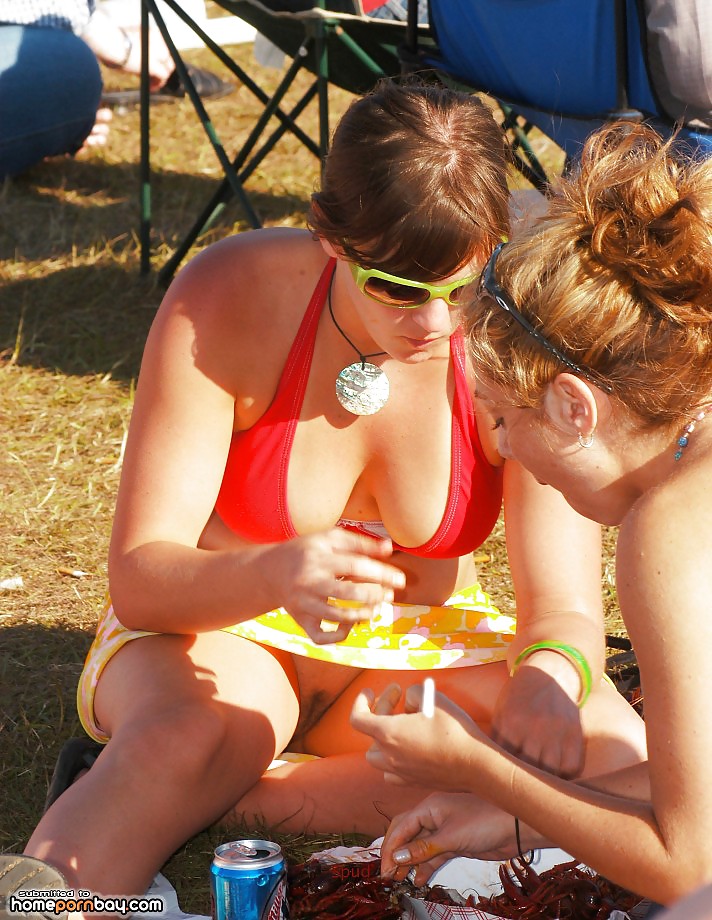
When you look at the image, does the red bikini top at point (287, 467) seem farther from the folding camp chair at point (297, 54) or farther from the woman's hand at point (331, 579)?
the folding camp chair at point (297, 54)

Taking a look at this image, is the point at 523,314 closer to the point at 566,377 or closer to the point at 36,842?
the point at 566,377

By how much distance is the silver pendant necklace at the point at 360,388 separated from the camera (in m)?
2.12

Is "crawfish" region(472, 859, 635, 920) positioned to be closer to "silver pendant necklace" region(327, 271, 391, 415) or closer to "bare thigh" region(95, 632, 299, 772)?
"bare thigh" region(95, 632, 299, 772)

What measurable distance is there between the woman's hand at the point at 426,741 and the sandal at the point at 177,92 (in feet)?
17.7

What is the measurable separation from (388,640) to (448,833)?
557 mm

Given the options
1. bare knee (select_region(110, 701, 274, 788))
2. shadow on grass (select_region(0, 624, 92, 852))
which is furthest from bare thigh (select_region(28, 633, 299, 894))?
shadow on grass (select_region(0, 624, 92, 852))

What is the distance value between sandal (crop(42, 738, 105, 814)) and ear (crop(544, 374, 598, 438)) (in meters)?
1.15

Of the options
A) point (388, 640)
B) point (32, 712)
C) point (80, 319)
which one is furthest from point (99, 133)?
point (388, 640)

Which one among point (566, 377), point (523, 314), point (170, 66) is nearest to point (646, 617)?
point (566, 377)

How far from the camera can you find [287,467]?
2107 mm

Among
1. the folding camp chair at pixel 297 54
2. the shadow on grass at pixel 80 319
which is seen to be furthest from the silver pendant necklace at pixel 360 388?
the shadow on grass at pixel 80 319

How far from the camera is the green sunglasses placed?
6.09ft

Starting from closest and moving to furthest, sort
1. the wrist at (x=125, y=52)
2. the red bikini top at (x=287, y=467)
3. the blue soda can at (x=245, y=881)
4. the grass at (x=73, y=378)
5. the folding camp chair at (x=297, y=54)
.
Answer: the blue soda can at (x=245, y=881) → the red bikini top at (x=287, y=467) → the grass at (x=73, y=378) → the folding camp chair at (x=297, y=54) → the wrist at (x=125, y=52)

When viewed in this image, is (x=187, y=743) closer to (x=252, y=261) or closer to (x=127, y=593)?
(x=127, y=593)
